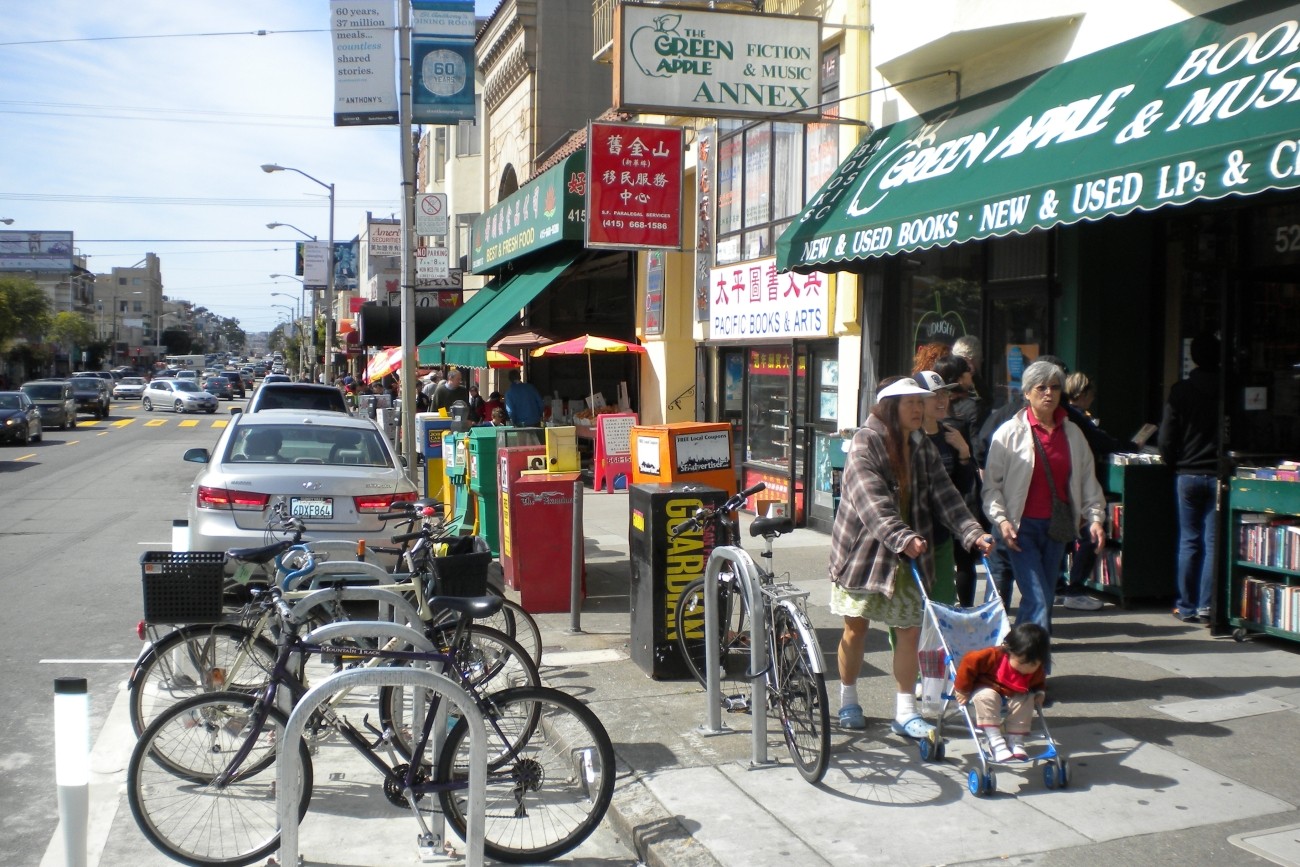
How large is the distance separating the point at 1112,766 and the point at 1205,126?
12.2ft

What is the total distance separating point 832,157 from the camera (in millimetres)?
12305

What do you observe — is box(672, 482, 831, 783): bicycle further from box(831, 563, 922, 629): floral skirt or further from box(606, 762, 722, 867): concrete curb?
box(606, 762, 722, 867): concrete curb

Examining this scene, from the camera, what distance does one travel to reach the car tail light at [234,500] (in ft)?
28.5

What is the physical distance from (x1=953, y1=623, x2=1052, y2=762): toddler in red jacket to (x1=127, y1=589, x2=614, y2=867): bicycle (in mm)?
1634

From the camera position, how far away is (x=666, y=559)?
6.83 m

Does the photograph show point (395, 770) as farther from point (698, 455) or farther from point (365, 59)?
point (365, 59)

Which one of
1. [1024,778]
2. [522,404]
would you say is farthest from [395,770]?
[522,404]

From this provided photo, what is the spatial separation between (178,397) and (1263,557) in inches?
1901

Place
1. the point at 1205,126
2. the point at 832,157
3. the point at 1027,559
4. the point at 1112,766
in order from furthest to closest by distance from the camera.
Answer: the point at 832,157, the point at 1205,126, the point at 1027,559, the point at 1112,766

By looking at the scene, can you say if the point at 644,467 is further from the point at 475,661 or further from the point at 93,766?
the point at 93,766

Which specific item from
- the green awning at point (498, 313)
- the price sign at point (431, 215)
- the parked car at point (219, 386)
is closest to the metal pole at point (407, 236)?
the price sign at point (431, 215)

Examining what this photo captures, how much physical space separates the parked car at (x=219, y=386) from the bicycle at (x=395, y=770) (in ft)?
201

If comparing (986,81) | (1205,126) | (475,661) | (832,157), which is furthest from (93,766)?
(832,157)

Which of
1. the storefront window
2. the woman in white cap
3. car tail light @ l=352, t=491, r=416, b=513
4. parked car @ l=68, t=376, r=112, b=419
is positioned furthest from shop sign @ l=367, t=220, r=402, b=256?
the woman in white cap
